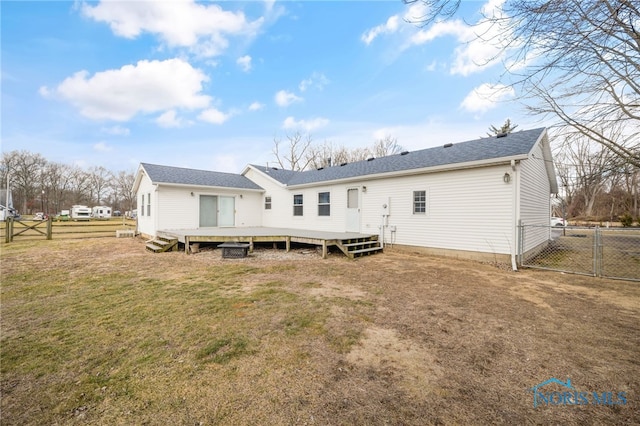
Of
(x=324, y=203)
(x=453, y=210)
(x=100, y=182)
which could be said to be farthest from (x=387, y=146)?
(x=100, y=182)

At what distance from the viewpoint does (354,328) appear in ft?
11.6

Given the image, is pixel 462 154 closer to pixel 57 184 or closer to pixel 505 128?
pixel 505 128

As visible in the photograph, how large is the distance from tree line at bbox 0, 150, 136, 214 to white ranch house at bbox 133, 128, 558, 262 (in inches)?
1356

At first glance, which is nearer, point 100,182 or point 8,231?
point 8,231

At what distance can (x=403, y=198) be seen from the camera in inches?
394

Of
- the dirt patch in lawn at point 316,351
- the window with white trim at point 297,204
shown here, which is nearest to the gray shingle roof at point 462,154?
the window with white trim at point 297,204

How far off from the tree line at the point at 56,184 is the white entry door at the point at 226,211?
3438cm

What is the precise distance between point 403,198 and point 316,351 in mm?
8050

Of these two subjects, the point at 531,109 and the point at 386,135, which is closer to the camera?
the point at 531,109

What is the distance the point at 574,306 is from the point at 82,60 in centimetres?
1865

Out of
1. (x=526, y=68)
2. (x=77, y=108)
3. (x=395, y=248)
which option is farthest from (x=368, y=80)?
(x=77, y=108)

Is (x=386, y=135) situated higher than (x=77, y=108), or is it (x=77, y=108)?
(x=386, y=135)

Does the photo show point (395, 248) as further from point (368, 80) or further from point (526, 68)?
point (368, 80)

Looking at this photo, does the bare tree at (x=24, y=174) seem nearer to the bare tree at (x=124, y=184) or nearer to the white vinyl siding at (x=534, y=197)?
the bare tree at (x=124, y=184)
